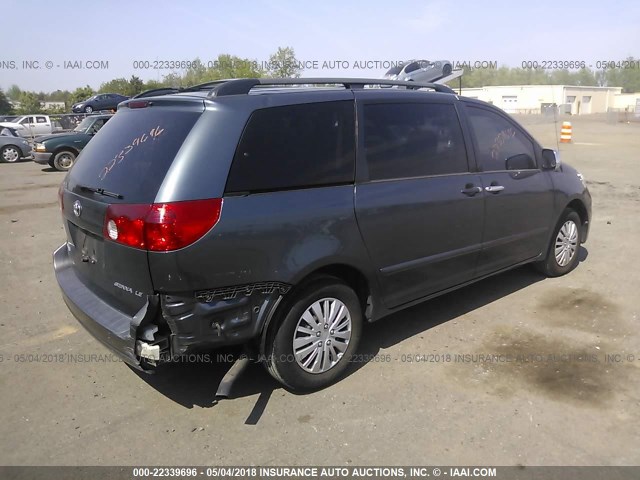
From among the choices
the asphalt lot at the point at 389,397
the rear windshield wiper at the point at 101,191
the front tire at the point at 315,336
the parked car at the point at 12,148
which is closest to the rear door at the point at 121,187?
the rear windshield wiper at the point at 101,191

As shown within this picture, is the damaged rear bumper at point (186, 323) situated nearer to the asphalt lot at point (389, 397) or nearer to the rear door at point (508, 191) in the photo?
the asphalt lot at point (389, 397)

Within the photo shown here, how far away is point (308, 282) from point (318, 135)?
92cm

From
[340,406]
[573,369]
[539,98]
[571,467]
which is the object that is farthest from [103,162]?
[539,98]

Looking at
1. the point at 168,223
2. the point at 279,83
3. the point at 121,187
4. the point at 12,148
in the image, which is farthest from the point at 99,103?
the point at 168,223

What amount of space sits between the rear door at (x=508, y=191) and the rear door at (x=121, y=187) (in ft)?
8.15

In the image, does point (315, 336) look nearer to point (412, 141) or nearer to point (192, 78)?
point (412, 141)

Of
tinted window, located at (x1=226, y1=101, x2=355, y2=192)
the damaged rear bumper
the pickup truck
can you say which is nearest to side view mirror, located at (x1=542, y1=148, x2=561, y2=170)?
tinted window, located at (x1=226, y1=101, x2=355, y2=192)

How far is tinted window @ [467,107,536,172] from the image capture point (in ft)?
14.3

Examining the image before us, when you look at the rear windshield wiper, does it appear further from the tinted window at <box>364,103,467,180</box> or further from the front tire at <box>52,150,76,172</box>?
the front tire at <box>52,150,76,172</box>

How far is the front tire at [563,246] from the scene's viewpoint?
5301mm

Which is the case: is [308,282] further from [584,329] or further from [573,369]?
[584,329]

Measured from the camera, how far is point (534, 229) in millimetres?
4883

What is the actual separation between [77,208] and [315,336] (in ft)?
5.54

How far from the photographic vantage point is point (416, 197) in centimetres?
376
